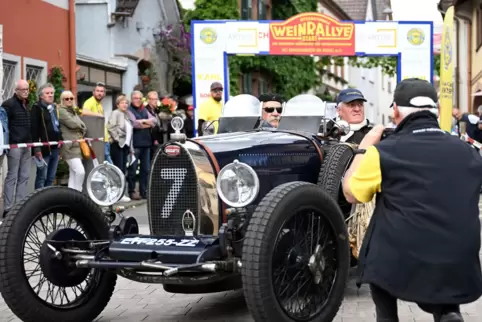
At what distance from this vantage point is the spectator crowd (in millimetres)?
12523

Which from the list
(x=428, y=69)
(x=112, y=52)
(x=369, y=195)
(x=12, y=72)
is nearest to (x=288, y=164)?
(x=369, y=195)

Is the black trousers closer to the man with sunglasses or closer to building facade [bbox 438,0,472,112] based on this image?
the man with sunglasses

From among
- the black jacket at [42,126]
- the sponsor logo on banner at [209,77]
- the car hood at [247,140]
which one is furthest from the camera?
the sponsor logo on banner at [209,77]

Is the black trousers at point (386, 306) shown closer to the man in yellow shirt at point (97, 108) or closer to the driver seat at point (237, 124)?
the driver seat at point (237, 124)

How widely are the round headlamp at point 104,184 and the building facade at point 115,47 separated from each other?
13.6 metres

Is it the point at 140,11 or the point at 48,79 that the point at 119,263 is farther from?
the point at 140,11

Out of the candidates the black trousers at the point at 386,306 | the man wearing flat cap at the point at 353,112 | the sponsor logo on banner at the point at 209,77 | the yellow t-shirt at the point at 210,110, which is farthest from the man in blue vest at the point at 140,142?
the black trousers at the point at 386,306

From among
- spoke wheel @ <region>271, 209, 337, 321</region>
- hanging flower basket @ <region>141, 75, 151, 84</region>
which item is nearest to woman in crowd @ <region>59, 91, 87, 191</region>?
spoke wheel @ <region>271, 209, 337, 321</region>

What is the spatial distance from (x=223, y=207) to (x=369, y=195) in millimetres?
2217

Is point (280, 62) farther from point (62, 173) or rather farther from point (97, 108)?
point (62, 173)

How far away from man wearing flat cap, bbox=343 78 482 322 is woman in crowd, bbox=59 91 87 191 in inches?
379

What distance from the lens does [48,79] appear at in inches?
684

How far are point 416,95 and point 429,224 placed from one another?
0.63 metres

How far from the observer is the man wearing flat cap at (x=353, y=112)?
26.9ft
